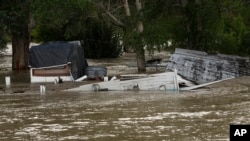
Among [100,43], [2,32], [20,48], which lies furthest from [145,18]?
[100,43]

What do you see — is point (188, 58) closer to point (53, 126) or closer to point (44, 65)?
point (44, 65)

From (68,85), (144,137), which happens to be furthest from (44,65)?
(144,137)

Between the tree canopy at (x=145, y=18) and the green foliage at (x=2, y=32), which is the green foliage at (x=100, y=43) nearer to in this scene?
the tree canopy at (x=145, y=18)

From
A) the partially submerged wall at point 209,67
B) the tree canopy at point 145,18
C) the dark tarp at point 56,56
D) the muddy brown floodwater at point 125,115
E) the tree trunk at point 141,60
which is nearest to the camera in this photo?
the muddy brown floodwater at point 125,115

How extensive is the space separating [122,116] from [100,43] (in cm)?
3788

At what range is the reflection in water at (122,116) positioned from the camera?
1340 centimetres

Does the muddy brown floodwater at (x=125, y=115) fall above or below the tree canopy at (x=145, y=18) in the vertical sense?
below

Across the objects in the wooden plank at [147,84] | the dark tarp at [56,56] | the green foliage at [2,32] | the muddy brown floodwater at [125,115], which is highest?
the green foliage at [2,32]

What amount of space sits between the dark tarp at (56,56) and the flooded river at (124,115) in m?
7.31

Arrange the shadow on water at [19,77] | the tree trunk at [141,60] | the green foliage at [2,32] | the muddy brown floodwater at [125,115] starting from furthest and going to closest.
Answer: the tree trunk at [141,60], the green foliage at [2,32], the shadow on water at [19,77], the muddy brown floodwater at [125,115]

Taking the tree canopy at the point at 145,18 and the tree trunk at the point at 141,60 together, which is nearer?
the tree canopy at the point at 145,18


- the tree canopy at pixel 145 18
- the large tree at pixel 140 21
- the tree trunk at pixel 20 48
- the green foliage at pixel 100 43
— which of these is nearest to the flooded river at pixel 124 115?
the large tree at pixel 140 21

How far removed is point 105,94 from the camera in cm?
2312

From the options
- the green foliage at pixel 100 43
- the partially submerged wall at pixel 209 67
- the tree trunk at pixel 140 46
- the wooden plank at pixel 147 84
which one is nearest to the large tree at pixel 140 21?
the tree trunk at pixel 140 46
